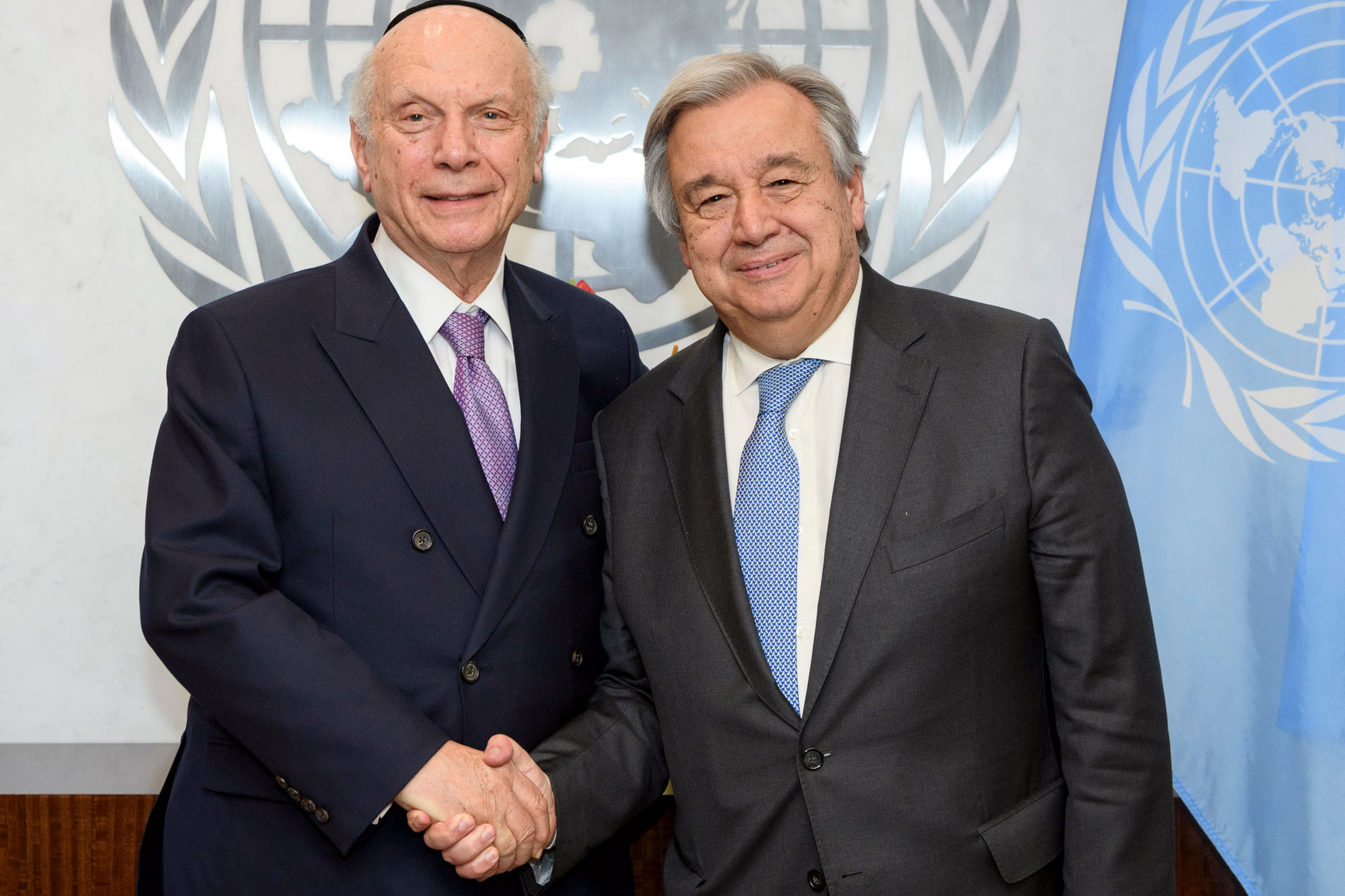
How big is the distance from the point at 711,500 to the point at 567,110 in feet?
4.29

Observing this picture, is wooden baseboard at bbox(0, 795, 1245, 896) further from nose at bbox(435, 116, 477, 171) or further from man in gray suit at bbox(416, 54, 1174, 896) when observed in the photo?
nose at bbox(435, 116, 477, 171)

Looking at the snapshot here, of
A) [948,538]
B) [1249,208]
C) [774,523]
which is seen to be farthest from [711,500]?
[1249,208]

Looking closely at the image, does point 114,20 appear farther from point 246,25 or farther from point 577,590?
point 577,590

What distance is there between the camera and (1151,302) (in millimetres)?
2357

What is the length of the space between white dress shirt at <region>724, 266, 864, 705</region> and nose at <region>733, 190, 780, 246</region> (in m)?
0.19

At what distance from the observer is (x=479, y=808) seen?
5.42 feet

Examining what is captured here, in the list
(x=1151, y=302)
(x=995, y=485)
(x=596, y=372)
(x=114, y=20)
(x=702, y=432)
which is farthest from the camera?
(x=114, y=20)

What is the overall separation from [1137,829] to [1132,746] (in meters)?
0.12

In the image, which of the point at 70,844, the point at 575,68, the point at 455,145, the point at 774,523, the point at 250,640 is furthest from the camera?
the point at 575,68

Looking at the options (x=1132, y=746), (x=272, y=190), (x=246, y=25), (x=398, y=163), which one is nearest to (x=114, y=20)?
(x=246, y=25)

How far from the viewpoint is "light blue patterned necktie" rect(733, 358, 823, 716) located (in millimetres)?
1688

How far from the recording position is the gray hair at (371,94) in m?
1.95

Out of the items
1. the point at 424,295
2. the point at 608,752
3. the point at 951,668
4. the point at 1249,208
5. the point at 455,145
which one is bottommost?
the point at 608,752

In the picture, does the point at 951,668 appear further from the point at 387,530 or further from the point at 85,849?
the point at 85,849
